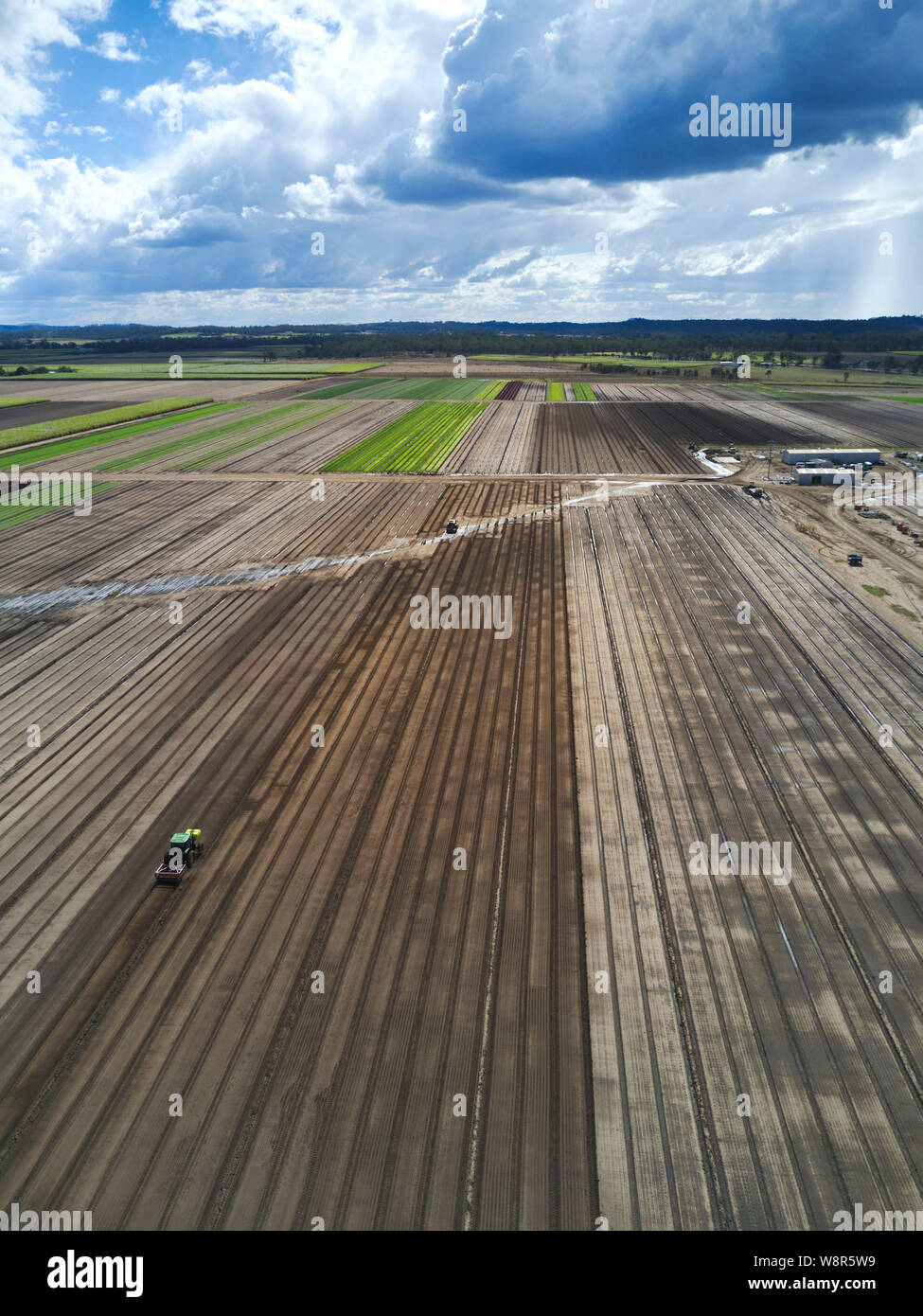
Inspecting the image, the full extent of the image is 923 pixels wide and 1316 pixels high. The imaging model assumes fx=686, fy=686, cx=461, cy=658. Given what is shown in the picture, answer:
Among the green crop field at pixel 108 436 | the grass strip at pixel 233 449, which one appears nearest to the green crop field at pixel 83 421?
the green crop field at pixel 108 436

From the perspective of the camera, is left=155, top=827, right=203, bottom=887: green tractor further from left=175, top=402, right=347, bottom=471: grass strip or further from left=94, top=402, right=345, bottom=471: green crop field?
left=175, top=402, right=347, bottom=471: grass strip

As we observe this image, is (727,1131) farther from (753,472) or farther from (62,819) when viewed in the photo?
(753,472)

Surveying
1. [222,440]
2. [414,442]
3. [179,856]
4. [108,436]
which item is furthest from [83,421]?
[179,856]

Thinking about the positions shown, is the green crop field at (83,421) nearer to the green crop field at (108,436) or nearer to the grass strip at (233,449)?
the green crop field at (108,436)

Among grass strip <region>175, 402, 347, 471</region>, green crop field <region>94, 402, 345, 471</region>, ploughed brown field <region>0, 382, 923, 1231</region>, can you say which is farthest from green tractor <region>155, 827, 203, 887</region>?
grass strip <region>175, 402, 347, 471</region>
